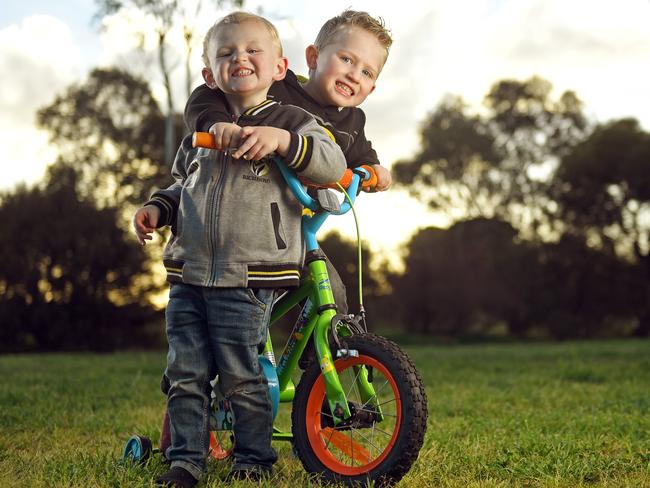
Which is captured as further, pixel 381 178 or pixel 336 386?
pixel 381 178

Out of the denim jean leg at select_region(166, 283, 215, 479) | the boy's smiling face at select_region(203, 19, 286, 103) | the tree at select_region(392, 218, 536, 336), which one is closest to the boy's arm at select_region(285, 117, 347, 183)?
the boy's smiling face at select_region(203, 19, 286, 103)

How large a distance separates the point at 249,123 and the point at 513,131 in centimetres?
3383

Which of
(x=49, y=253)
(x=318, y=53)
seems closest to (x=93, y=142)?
(x=49, y=253)

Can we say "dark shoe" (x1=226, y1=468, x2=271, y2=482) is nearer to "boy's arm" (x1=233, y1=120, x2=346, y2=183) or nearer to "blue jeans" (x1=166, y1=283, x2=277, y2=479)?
"blue jeans" (x1=166, y1=283, x2=277, y2=479)

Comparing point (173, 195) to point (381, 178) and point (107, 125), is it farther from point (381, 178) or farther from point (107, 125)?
point (107, 125)

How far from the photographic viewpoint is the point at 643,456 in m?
3.94

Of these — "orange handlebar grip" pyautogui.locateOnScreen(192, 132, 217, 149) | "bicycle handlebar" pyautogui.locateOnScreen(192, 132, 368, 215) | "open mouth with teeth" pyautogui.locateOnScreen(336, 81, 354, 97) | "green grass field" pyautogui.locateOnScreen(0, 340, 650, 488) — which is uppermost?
"open mouth with teeth" pyautogui.locateOnScreen(336, 81, 354, 97)

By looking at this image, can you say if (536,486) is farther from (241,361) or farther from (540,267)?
(540,267)

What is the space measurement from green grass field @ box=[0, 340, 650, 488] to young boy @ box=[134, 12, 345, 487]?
9.9 inches

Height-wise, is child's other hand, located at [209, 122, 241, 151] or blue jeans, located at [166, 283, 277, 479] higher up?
child's other hand, located at [209, 122, 241, 151]

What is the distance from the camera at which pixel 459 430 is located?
15.6ft

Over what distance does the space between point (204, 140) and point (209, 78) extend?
1.54 feet

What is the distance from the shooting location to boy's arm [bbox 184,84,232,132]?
3215 mm

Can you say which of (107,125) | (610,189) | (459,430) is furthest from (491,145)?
(459,430)
